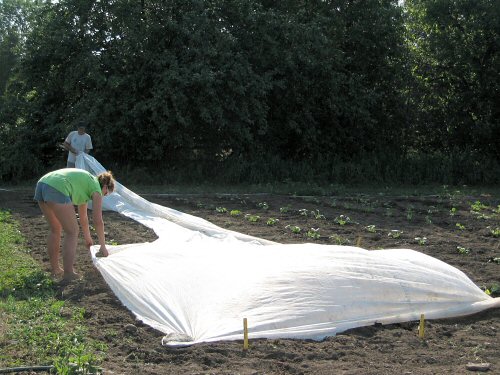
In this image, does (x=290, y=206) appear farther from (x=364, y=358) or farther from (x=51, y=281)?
(x=364, y=358)

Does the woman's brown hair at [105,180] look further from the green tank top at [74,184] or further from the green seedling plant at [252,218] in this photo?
the green seedling plant at [252,218]

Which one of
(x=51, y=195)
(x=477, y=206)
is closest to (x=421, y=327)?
(x=51, y=195)

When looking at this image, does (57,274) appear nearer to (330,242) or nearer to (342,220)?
(330,242)

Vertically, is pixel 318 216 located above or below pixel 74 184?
below

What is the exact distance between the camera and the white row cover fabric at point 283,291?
505 cm

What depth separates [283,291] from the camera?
5246 mm

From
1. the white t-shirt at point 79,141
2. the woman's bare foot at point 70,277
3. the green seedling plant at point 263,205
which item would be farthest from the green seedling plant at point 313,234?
the white t-shirt at point 79,141

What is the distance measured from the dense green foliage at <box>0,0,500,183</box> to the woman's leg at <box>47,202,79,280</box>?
9.27m

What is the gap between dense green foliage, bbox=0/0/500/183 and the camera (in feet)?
53.2

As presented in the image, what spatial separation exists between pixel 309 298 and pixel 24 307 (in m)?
2.37

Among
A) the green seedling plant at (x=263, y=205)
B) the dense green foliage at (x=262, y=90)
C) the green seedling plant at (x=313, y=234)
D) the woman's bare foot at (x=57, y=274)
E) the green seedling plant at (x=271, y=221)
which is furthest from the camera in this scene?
the dense green foliage at (x=262, y=90)

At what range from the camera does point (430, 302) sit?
5.55 meters

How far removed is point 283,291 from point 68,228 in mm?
2498

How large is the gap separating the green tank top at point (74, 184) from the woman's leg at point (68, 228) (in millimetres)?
125
